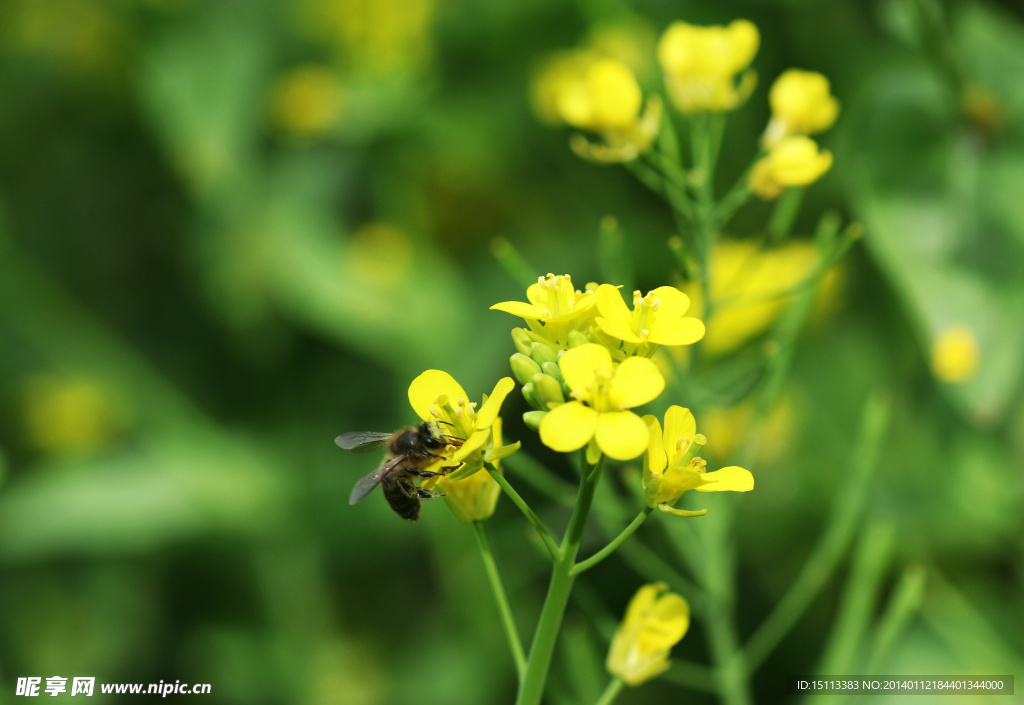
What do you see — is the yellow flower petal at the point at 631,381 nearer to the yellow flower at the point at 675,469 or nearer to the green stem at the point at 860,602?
the yellow flower at the point at 675,469

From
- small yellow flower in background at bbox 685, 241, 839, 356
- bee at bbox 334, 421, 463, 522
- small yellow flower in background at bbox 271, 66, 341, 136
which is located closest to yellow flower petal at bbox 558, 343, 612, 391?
bee at bbox 334, 421, 463, 522

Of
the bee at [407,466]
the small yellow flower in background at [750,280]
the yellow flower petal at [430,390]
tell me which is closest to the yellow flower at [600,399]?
the yellow flower petal at [430,390]

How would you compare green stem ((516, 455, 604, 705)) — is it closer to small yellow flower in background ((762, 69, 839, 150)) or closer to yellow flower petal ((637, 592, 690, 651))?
yellow flower petal ((637, 592, 690, 651))

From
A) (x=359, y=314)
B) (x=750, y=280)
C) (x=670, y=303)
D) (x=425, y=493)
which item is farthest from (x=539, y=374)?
(x=359, y=314)

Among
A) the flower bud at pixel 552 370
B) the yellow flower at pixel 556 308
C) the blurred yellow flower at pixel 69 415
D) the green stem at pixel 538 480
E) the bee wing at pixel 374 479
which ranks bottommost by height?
the blurred yellow flower at pixel 69 415

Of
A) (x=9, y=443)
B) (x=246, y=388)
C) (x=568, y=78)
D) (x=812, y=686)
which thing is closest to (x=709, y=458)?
(x=812, y=686)
